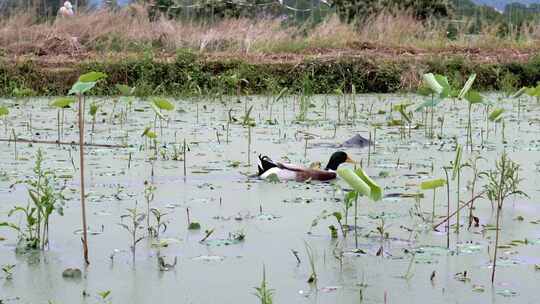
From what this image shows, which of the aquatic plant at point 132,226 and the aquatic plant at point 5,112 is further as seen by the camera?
the aquatic plant at point 5,112

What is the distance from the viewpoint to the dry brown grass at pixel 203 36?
11641 millimetres

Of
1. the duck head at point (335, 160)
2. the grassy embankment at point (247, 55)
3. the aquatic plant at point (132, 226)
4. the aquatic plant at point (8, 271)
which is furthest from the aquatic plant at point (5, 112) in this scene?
the aquatic plant at point (8, 271)

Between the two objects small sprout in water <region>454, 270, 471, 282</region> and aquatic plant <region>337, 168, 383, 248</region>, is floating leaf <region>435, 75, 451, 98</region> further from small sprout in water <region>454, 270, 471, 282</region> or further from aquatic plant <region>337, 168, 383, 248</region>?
small sprout in water <region>454, 270, 471, 282</region>

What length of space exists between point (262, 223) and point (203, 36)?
833 centimetres

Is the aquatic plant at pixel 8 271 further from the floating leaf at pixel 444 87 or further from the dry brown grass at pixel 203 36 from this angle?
the dry brown grass at pixel 203 36

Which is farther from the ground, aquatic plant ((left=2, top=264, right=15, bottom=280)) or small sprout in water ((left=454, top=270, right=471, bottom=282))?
small sprout in water ((left=454, top=270, right=471, bottom=282))

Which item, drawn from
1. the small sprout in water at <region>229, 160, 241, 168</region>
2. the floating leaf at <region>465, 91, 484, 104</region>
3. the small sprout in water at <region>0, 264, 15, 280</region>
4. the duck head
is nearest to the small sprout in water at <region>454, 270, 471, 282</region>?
the small sprout in water at <region>0, 264, 15, 280</region>

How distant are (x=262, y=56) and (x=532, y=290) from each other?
26.8 feet

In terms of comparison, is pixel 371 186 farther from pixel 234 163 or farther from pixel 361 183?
pixel 234 163

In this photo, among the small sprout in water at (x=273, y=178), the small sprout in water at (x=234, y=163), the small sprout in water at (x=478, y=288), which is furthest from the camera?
the small sprout in water at (x=234, y=163)

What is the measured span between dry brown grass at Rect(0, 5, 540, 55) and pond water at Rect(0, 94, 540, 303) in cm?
481

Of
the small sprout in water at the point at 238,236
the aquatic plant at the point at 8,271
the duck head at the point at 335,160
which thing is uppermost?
the duck head at the point at 335,160

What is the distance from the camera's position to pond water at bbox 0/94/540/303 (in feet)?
9.78

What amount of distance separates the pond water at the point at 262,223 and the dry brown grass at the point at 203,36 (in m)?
4.81
